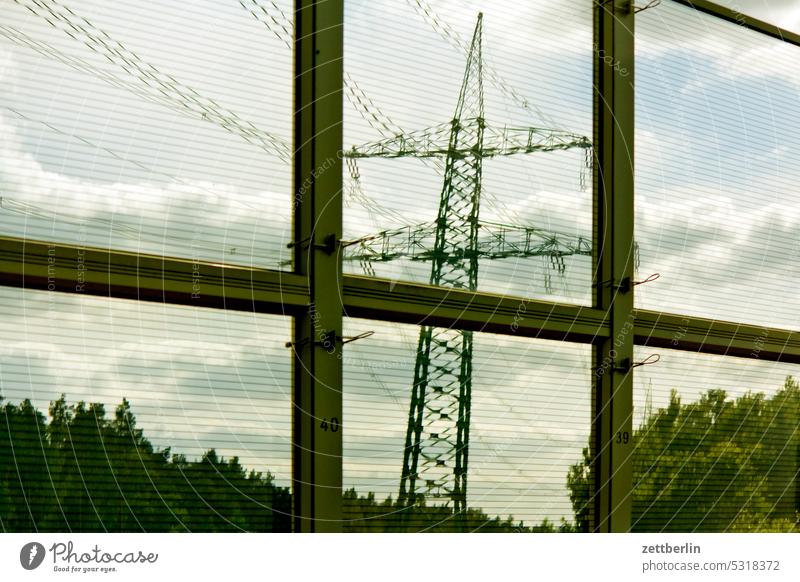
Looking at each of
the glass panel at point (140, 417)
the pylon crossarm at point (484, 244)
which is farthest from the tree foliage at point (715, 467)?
the glass panel at point (140, 417)

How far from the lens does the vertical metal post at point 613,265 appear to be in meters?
2.51

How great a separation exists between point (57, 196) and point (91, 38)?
0.32 metres

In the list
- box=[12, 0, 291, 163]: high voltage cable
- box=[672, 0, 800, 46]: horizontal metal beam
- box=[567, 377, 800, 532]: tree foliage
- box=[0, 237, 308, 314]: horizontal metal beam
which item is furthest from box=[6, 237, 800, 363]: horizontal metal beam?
box=[672, 0, 800, 46]: horizontal metal beam

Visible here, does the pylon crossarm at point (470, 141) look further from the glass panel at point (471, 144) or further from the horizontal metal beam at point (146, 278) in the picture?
the horizontal metal beam at point (146, 278)

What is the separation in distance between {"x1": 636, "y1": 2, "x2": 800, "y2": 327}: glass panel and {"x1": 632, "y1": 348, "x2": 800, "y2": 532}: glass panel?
171 millimetres

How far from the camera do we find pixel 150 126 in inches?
78.0

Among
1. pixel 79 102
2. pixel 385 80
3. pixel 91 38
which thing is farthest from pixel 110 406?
pixel 385 80

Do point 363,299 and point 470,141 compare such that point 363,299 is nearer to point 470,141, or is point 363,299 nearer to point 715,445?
point 470,141

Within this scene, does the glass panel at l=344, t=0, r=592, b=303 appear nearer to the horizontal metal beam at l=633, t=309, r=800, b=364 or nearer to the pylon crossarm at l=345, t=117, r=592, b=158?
the pylon crossarm at l=345, t=117, r=592, b=158

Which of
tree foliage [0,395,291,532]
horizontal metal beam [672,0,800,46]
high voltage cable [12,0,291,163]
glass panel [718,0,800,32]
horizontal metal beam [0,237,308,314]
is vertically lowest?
tree foliage [0,395,291,532]

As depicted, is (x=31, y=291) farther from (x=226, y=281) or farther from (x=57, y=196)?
(x=226, y=281)

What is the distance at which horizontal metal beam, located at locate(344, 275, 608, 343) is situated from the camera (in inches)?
85.4

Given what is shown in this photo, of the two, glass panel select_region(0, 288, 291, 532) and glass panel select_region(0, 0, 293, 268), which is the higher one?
glass panel select_region(0, 0, 293, 268)

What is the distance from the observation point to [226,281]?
2004mm
